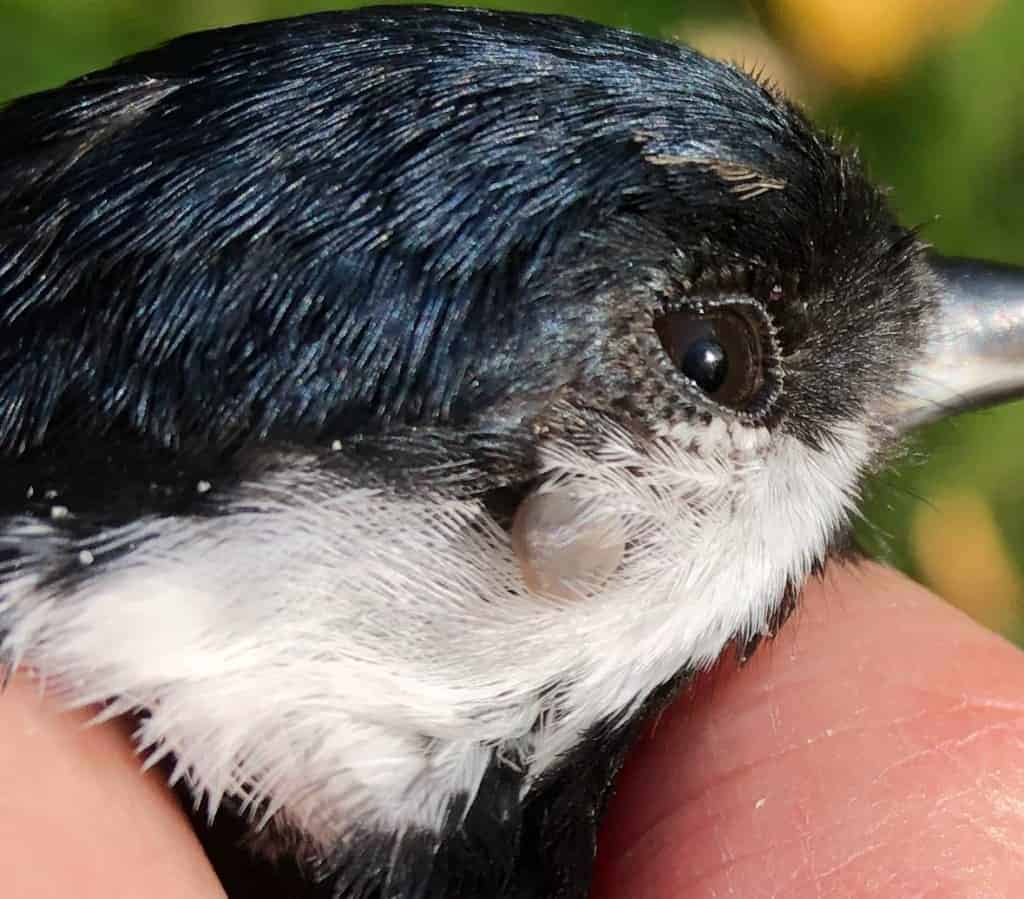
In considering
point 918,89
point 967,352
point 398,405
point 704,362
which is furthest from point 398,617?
point 918,89

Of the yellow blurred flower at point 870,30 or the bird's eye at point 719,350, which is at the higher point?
the yellow blurred flower at point 870,30

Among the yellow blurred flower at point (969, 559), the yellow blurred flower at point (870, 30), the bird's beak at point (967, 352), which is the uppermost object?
the yellow blurred flower at point (870, 30)

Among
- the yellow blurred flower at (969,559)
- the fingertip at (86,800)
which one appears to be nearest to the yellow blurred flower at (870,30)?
the yellow blurred flower at (969,559)

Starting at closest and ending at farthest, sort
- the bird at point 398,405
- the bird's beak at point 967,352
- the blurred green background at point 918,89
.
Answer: the bird at point 398,405 → the bird's beak at point 967,352 → the blurred green background at point 918,89

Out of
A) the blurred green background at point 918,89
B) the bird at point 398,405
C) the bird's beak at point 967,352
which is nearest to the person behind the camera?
the bird at point 398,405

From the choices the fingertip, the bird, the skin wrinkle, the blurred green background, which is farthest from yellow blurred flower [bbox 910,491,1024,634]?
the fingertip

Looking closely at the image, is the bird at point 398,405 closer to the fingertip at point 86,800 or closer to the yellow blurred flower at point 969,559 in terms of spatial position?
the fingertip at point 86,800

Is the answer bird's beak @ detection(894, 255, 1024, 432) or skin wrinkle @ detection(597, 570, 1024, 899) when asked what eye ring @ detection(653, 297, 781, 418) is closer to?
bird's beak @ detection(894, 255, 1024, 432)

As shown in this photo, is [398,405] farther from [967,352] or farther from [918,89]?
[918,89]

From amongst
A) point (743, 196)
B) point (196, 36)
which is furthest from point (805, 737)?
point (196, 36)
